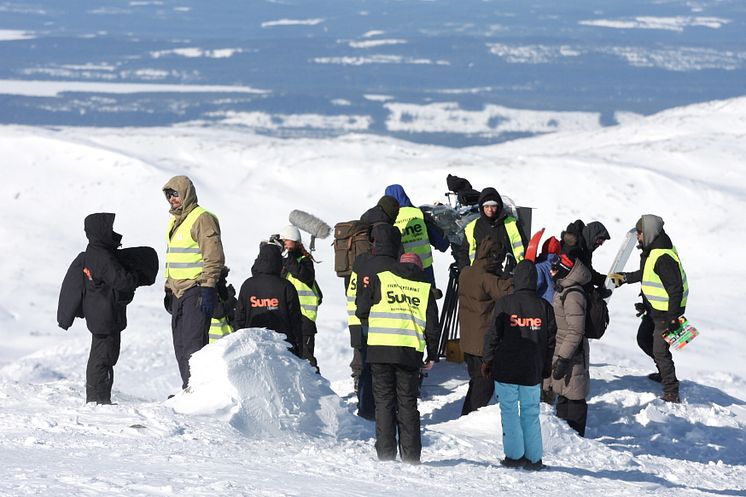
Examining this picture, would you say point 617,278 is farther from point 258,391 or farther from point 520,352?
point 258,391

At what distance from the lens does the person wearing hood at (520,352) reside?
752cm

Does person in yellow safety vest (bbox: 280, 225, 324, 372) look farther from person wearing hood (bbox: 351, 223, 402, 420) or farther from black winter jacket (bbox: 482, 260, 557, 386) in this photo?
black winter jacket (bbox: 482, 260, 557, 386)

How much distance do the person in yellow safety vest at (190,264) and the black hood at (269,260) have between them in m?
0.25

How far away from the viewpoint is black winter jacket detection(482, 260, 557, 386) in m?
7.52

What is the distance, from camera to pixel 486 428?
8938mm

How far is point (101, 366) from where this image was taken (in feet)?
28.1

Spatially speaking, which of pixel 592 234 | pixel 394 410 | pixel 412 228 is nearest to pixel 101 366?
pixel 394 410

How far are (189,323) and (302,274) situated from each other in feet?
3.96

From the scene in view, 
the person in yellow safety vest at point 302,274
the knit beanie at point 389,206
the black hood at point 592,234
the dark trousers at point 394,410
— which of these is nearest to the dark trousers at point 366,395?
the person in yellow safety vest at point 302,274

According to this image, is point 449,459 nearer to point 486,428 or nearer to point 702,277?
point 486,428

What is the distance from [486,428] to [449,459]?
3.89ft

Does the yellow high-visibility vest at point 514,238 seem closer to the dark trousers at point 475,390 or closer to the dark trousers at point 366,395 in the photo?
the dark trousers at point 475,390

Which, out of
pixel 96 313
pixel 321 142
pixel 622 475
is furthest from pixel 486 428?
pixel 321 142

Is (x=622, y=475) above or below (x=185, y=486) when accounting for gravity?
below
